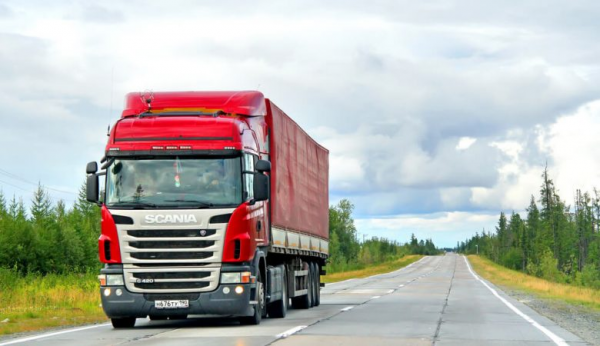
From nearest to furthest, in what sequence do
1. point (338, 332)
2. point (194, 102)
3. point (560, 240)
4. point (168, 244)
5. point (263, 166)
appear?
point (338, 332) → point (168, 244) → point (263, 166) → point (194, 102) → point (560, 240)

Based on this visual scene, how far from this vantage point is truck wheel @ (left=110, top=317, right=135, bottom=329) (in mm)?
17108

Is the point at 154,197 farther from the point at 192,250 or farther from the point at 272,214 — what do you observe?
the point at 272,214

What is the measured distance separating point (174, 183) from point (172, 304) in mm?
2142

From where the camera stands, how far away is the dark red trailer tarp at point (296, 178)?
19188mm

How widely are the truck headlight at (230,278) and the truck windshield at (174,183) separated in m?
1.26

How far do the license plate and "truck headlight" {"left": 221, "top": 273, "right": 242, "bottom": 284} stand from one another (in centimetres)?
74

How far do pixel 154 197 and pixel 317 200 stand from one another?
10421 millimetres

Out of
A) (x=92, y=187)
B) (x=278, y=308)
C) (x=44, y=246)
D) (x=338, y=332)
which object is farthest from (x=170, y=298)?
(x=44, y=246)

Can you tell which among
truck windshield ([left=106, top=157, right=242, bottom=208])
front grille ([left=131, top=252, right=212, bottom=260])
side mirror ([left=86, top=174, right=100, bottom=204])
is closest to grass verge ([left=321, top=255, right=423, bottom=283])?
truck windshield ([left=106, top=157, right=242, bottom=208])

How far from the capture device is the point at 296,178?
21.9 meters

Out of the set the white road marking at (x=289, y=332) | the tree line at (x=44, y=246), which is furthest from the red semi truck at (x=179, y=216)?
the tree line at (x=44, y=246)

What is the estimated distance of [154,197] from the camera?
1602 cm

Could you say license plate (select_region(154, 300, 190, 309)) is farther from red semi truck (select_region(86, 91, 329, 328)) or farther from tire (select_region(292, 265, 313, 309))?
tire (select_region(292, 265, 313, 309))

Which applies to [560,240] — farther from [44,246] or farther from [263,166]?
[263,166]
